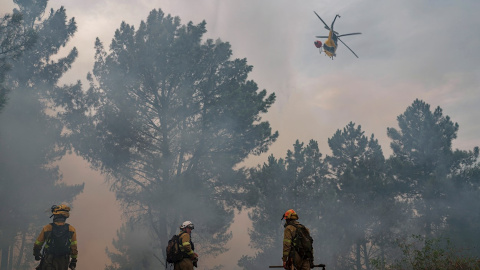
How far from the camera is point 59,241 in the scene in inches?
308

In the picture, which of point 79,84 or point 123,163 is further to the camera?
point 79,84

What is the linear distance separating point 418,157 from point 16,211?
88.1 feet

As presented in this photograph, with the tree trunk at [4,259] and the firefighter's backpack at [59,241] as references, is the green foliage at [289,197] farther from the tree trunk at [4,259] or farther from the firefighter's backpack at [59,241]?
the firefighter's backpack at [59,241]

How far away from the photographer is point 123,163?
20.0 meters

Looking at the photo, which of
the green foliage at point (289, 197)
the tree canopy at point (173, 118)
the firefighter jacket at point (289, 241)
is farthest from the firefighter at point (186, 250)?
the green foliage at point (289, 197)

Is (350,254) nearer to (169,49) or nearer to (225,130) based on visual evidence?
(225,130)

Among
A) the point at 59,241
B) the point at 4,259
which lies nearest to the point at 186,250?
the point at 59,241

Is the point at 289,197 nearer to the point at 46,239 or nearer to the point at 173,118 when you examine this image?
the point at 173,118

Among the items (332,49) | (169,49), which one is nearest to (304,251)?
(169,49)

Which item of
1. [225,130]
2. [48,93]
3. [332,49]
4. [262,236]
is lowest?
[262,236]

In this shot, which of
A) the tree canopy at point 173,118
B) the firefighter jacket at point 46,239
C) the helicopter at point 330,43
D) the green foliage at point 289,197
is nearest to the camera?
the firefighter jacket at point 46,239

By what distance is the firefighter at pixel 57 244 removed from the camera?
305 inches

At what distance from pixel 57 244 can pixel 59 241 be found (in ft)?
0.22

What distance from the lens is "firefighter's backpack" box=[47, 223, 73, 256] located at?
777 centimetres
